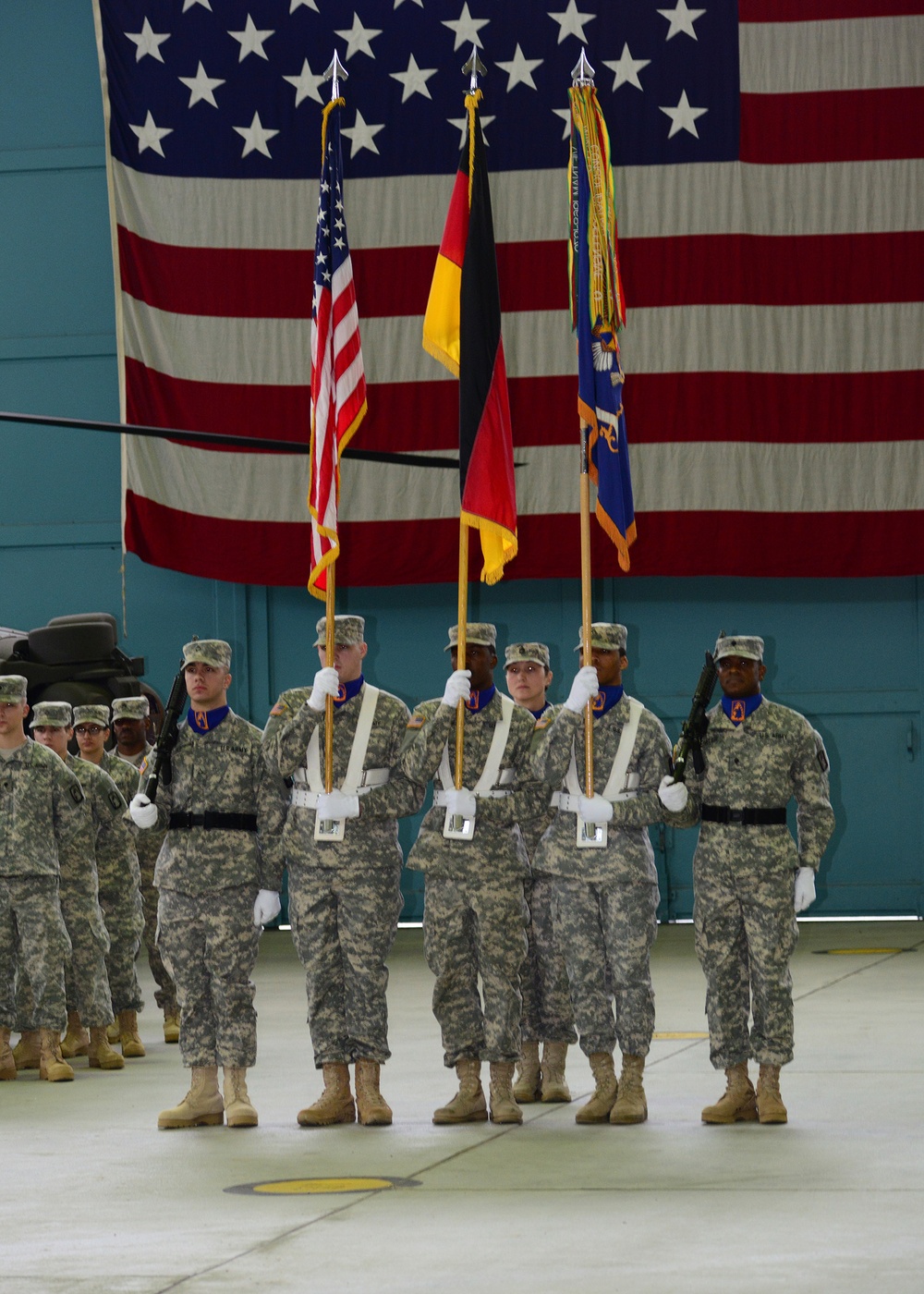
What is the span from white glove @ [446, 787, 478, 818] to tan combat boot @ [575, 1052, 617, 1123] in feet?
3.37

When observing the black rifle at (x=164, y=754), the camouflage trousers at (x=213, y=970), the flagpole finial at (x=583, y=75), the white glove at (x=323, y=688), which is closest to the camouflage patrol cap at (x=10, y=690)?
the black rifle at (x=164, y=754)

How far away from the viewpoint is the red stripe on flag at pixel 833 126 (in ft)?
48.0

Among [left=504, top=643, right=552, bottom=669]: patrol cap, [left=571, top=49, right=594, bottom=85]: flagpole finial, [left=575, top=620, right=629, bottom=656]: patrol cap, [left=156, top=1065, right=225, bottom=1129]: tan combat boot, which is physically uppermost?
[left=571, top=49, right=594, bottom=85]: flagpole finial

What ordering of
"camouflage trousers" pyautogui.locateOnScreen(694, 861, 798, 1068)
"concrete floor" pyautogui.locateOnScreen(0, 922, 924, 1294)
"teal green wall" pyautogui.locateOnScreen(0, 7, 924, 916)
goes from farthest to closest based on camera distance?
"teal green wall" pyautogui.locateOnScreen(0, 7, 924, 916), "camouflage trousers" pyautogui.locateOnScreen(694, 861, 798, 1068), "concrete floor" pyautogui.locateOnScreen(0, 922, 924, 1294)

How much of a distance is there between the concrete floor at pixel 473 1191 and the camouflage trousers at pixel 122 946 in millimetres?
476

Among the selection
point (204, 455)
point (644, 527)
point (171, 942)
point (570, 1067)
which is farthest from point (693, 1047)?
point (204, 455)

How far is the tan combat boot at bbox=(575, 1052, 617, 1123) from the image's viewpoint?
7.04m

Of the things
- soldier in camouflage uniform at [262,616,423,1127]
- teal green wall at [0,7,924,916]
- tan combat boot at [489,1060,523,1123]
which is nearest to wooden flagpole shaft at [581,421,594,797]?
soldier in camouflage uniform at [262,616,423,1127]

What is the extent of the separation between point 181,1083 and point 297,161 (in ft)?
29.1

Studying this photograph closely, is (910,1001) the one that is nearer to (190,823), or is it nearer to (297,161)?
(190,823)

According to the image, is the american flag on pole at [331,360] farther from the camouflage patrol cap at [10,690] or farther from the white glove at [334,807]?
the camouflage patrol cap at [10,690]

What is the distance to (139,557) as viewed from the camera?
1523cm

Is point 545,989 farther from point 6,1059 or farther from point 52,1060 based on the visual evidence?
point 6,1059

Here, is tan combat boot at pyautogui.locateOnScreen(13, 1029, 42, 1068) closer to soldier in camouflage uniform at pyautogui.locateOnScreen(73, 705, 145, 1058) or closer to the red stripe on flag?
soldier in camouflage uniform at pyautogui.locateOnScreen(73, 705, 145, 1058)
